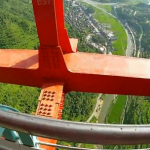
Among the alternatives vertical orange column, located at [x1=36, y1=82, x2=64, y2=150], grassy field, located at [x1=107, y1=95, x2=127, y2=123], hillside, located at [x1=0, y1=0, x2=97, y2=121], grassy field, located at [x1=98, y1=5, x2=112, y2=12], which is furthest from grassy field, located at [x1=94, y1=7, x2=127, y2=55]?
vertical orange column, located at [x1=36, y1=82, x2=64, y2=150]

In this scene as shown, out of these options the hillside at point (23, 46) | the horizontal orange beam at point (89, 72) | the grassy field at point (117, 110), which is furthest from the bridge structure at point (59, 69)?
the grassy field at point (117, 110)

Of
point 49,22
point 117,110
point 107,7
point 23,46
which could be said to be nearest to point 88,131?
point 49,22

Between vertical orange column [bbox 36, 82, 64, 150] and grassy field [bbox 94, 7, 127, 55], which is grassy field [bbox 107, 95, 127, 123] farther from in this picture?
vertical orange column [bbox 36, 82, 64, 150]

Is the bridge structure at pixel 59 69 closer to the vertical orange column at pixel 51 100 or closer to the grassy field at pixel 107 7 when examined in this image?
the vertical orange column at pixel 51 100

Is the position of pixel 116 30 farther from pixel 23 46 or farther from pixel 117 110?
pixel 117 110

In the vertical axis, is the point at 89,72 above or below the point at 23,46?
above

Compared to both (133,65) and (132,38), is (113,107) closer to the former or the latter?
(132,38)
